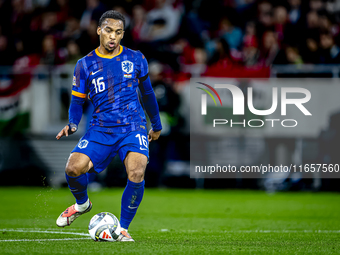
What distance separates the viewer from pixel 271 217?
7.93 meters

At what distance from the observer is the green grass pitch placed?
4973 mm

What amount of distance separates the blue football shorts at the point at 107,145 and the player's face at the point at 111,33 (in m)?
0.88

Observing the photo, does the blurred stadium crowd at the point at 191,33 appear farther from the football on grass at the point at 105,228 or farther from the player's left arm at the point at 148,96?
the football on grass at the point at 105,228

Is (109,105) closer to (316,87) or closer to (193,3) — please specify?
(316,87)

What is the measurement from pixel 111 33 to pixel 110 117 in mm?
839

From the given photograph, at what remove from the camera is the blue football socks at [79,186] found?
5.50 meters

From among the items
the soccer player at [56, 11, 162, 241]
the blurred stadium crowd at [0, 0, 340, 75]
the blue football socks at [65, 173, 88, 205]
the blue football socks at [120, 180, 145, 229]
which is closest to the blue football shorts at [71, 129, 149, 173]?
the soccer player at [56, 11, 162, 241]

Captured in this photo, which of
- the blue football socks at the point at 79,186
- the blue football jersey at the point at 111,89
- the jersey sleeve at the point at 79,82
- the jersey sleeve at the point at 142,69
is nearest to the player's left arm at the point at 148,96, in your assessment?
the jersey sleeve at the point at 142,69

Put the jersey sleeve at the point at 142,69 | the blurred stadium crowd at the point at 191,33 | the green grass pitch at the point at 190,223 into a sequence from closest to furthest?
the green grass pitch at the point at 190,223
the jersey sleeve at the point at 142,69
the blurred stadium crowd at the point at 191,33

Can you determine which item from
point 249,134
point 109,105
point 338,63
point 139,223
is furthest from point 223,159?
point 109,105

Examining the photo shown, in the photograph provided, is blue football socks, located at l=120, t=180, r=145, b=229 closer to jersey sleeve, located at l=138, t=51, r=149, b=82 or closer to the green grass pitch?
the green grass pitch

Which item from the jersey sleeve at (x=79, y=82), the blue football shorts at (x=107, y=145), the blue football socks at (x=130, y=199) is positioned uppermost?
the jersey sleeve at (x=79, y=82)

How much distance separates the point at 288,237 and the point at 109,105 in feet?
7.79

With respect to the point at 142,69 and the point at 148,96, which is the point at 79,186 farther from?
the point at 142,69
